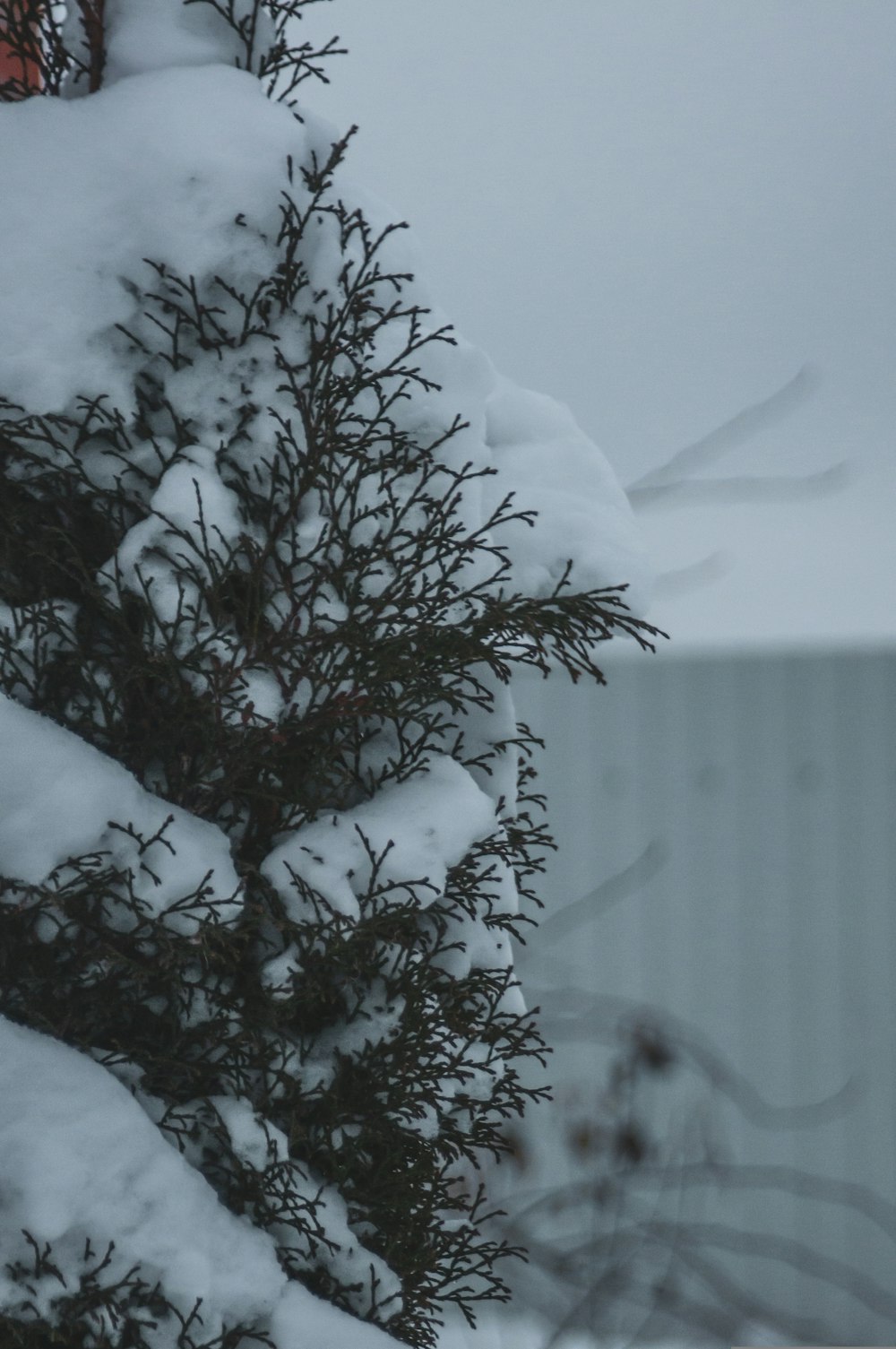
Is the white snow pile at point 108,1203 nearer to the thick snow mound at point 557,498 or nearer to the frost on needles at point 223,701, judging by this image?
the frost on needles at point 223,701

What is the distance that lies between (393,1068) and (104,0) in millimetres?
Result: 2090

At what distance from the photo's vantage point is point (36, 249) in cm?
211

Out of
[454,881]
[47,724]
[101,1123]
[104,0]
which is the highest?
[104,0]

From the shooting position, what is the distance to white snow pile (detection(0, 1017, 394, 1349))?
6.16ft

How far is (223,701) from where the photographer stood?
206cm

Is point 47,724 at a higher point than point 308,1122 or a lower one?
higher

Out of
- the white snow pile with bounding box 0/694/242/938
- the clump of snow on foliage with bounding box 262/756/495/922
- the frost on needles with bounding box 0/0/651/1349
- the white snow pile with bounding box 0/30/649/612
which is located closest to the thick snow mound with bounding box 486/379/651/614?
the frost on needles with bounding box 0/0/651/1349

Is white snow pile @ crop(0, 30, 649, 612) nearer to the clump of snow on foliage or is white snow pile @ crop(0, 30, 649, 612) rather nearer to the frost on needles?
the frost on needles

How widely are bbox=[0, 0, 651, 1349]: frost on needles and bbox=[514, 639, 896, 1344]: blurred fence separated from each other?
4.51 metres

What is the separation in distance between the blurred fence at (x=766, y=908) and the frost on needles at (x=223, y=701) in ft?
14.8

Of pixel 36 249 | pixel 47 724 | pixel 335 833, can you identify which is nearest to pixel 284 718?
pixel 335 833

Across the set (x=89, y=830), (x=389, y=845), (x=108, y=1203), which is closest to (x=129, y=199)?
(x=89, y=830)

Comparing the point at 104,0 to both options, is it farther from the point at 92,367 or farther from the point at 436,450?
the point at 436,450

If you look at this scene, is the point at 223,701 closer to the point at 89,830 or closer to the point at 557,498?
the point at 89,830
